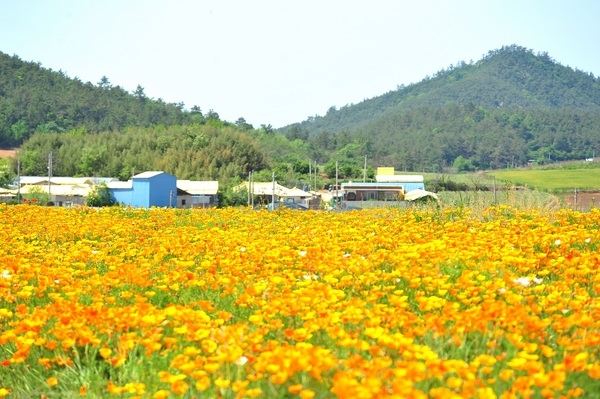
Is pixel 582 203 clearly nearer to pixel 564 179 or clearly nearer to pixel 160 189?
pixel 160 189

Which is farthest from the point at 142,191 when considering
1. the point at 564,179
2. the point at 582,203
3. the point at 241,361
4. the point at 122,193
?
the point at 241,361

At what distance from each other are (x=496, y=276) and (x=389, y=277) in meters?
0.72

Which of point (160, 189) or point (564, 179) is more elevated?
point (564, 179)

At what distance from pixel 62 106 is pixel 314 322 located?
118 m

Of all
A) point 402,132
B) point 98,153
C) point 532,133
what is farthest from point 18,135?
point 532,133

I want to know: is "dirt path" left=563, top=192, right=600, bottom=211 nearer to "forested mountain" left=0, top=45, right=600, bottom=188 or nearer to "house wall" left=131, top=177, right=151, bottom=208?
"house wall" left=131, top=177, right=151, bottom=208

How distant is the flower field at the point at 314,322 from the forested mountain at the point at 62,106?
4120 inches

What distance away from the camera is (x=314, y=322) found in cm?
340

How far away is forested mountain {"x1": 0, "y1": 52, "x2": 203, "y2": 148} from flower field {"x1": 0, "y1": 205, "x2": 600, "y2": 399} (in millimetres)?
104645

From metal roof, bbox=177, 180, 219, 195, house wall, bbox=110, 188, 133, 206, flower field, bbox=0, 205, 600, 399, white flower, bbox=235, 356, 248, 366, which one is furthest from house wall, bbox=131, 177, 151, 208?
white flower, bbox=235, 356, 248, 366

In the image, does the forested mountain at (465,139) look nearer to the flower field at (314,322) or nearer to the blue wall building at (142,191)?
the blue wall building at (142,191)

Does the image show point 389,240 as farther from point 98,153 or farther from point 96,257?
point 98,153

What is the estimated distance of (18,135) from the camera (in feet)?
353

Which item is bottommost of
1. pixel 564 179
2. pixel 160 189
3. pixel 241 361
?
pixel 160 189
